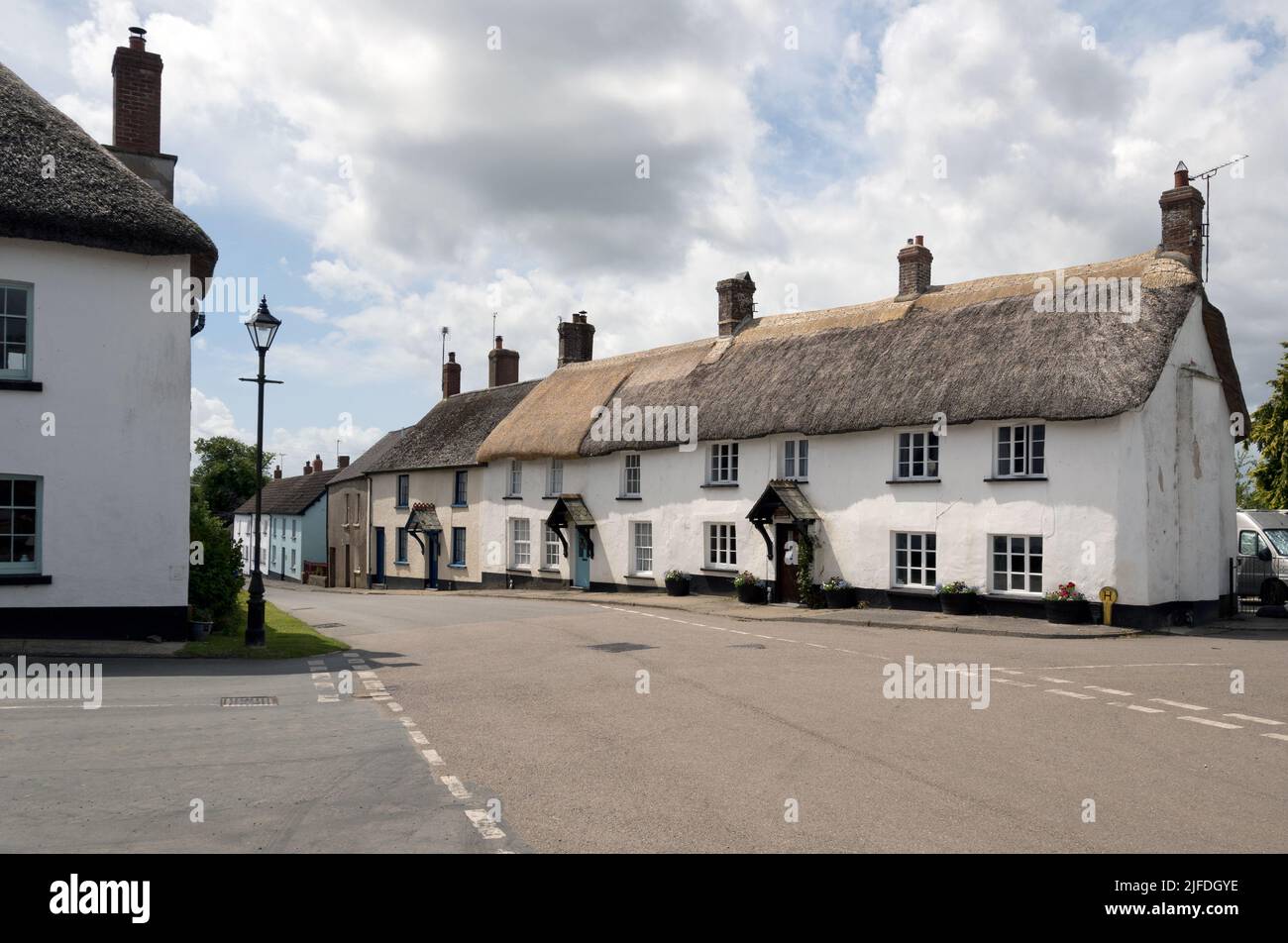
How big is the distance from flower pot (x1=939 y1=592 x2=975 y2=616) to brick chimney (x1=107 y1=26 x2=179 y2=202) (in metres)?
18.7

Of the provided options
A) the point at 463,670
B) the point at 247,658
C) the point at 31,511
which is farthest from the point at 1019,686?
the point at 31,511

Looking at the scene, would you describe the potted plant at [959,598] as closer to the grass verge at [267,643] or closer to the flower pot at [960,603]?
the flower pot at [960,603]

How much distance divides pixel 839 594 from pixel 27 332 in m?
18.4

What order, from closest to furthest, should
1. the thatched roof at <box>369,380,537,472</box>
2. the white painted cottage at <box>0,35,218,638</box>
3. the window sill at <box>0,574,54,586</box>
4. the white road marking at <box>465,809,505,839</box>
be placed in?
the white road marking at <box>465,809,505,839</box>, the window sill at <box>0,574,54,586</box>, the white painted cottage at <box>0,35,218,638</box>, the thatched roof at <box>369,380,537,472</box>

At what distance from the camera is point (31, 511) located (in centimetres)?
1438

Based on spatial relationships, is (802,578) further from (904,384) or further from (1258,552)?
(1258,552)

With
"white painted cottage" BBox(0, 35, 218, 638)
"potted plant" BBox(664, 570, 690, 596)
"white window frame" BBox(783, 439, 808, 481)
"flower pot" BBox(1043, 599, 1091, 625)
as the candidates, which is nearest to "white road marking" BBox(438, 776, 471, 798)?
"white painted cottage" BBox(0, 35, 218, 638)

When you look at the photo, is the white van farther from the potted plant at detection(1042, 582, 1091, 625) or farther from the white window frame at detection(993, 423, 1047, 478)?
the white window frame at detection(993, 423, 1047, 478)

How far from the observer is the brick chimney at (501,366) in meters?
43.8

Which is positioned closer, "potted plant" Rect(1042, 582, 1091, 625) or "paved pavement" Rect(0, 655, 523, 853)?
"paved pavement" Rect(0, 655, 523, 853)

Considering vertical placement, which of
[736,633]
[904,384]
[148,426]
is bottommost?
[736,633]

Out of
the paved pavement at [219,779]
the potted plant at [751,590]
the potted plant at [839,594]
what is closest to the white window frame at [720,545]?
the potted plant at [751,590]

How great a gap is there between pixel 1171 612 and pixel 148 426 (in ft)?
67.9

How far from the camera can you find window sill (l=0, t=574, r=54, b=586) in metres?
13.9
